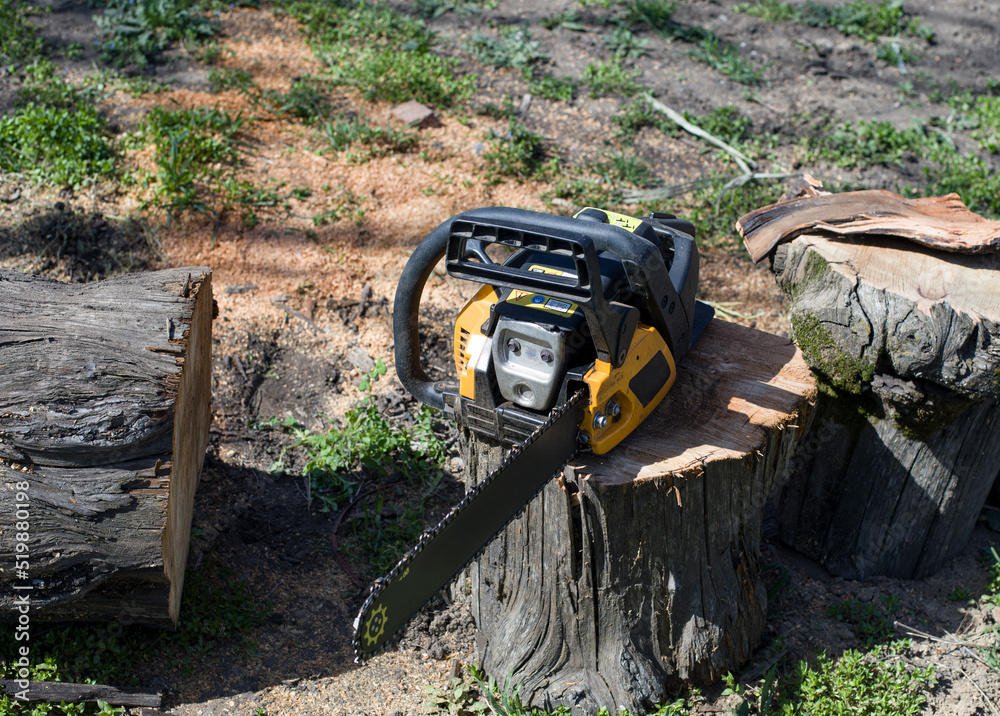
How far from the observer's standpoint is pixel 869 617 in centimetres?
317

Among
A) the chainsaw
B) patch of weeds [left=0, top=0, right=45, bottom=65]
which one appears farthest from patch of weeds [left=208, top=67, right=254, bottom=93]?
the chainsaw

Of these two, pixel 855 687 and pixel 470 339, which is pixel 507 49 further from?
pixel 855 687

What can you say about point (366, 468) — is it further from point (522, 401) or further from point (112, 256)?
point (112, 256)

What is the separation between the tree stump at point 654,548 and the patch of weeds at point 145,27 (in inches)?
210

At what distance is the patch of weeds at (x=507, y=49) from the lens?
6.59 metres

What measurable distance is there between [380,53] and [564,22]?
1.83 metres

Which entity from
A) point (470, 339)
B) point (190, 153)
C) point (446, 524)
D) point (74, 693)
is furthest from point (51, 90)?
point (446, 524)

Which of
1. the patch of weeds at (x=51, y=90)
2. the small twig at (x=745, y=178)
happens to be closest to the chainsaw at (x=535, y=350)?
the small twig at (x=745, y=178)

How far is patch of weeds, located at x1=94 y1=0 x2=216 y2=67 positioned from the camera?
20.4 feet

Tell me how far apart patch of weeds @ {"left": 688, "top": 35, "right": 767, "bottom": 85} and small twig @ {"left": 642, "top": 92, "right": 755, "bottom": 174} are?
859mm

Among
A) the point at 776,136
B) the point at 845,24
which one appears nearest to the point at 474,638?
the point at 776,136

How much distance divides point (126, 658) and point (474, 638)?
132 centimetres

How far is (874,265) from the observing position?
2.93 metres

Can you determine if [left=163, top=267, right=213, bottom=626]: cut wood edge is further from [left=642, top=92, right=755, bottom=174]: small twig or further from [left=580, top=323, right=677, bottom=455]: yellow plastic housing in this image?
[left=642, top=92, right=755, bottom=174]: small twig
